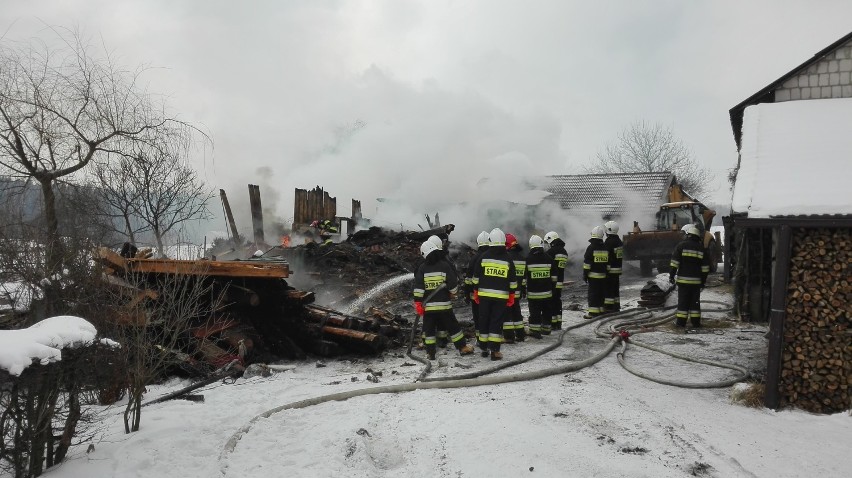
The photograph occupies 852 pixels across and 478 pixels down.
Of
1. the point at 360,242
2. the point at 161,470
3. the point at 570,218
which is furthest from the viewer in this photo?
the point at 570,218

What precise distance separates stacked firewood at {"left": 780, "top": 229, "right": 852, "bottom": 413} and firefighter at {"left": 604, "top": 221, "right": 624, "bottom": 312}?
5448mm

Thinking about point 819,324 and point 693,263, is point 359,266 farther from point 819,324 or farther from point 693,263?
point 819,324

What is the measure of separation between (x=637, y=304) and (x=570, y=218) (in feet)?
33.3

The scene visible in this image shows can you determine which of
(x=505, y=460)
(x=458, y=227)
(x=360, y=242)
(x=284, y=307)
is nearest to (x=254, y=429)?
(x=505, y=460)

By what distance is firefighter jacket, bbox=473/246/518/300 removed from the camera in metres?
7.48

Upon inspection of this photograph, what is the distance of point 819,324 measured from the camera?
5.10 m

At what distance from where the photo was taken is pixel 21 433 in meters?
3.38

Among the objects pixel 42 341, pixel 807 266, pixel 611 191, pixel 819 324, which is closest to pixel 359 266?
pixel 807 266

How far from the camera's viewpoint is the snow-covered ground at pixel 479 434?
4105 mm

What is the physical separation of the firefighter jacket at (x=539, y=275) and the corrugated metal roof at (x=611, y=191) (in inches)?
586

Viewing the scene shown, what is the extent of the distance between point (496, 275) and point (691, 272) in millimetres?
3935

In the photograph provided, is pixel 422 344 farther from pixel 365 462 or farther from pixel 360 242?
pixel 360 242

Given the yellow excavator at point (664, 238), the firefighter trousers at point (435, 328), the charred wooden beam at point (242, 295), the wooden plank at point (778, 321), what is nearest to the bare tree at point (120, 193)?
the charred wooden beam at point (242, 295)

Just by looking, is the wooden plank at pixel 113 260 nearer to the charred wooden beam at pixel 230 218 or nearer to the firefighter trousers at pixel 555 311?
the firefighter trousers at pixel 555 311
